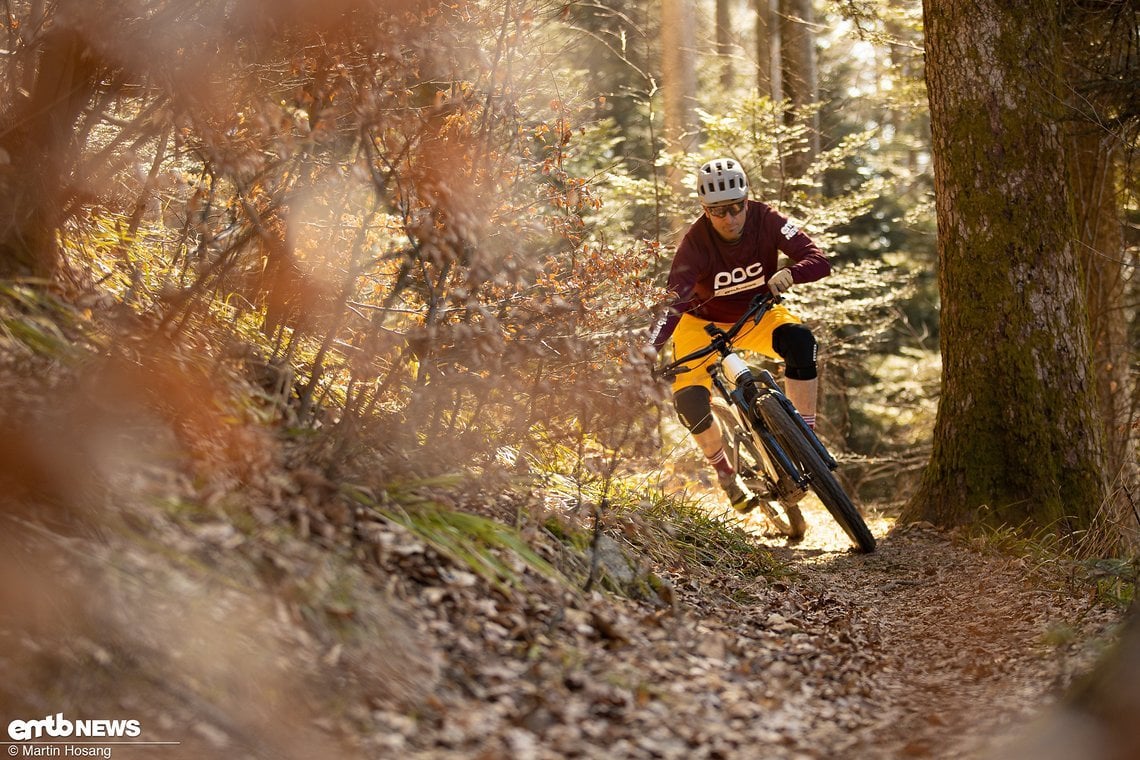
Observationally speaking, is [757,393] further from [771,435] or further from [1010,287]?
[1010,287]

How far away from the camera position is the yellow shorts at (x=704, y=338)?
687cm

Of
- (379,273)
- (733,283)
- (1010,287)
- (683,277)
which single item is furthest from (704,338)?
(379,273)

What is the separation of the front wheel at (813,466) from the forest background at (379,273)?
700 millimetres

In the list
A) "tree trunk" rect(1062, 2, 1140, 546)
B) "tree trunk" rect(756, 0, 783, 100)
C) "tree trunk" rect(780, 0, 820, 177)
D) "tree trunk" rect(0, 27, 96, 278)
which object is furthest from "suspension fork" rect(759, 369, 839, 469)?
"tree trunk" rect(756, 0, 783, 100)

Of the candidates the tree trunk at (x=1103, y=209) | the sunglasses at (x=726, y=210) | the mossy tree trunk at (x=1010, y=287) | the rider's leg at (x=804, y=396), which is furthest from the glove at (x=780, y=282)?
the tree trunk at (x=1103, y=209)

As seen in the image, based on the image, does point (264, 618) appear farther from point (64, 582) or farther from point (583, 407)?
point (583, 407)

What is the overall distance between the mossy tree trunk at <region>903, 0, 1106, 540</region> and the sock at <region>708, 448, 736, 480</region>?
1.47 m

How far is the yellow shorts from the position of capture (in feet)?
22.5

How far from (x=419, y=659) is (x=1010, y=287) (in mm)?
4675

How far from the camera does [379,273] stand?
19.0 ft

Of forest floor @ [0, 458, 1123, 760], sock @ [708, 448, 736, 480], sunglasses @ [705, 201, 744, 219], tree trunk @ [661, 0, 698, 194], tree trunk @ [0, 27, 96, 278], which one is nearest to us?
forest floor @ [0, 458, 1123, 760]

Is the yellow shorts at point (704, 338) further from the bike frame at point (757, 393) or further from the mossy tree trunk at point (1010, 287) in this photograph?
the mossy tree trunk at point (1010, 287)

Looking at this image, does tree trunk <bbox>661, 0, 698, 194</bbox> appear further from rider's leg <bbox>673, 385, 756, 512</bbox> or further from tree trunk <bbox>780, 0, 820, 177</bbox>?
rider's leg <bbox>673, 385, 756, 512</bbox>

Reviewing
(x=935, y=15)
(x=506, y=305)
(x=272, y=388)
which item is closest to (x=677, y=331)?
(x=506, y=305)
